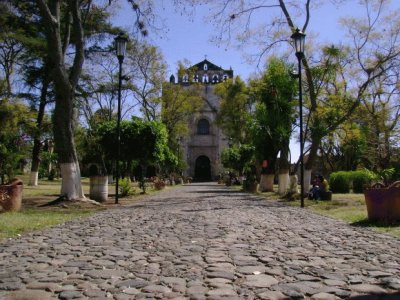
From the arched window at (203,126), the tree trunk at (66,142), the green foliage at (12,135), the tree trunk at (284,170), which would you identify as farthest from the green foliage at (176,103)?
the arched window at (203,126)

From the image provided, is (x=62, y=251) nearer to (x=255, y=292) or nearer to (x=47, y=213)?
(x=255, y=292)

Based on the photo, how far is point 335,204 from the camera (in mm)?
15453

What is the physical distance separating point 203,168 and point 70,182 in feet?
203

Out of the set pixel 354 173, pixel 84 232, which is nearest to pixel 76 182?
pixel 84 232

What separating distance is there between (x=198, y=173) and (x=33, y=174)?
156 ft

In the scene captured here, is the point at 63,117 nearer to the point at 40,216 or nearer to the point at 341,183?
the point at 40,216

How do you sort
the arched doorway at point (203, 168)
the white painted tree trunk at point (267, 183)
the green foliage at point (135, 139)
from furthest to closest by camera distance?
the arched doorway at point (203, 168), the white painted tree trunk at point (267, 183), the green foliage at point (135, 139)

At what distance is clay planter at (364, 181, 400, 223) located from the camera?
9281 mm

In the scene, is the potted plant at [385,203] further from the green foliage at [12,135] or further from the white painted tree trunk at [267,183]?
the white painted tree trunk at [267,183]

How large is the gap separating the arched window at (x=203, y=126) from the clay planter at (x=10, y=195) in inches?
2478

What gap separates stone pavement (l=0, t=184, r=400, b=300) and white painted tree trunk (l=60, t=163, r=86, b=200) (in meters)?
5.73

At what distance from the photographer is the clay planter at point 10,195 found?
37.0 ft

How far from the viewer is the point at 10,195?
11383 millimetres

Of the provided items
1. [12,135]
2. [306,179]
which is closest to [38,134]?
[12,135]
